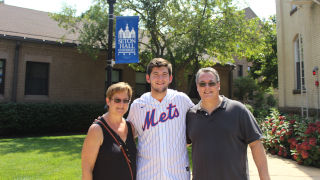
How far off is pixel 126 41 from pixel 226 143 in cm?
476

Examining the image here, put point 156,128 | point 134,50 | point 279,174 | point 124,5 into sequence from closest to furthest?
point 156,128
point 279,174
point 134,50
point 124,5

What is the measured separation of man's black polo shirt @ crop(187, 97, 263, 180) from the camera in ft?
7.81

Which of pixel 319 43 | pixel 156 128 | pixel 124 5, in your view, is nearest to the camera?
pixel 156 128

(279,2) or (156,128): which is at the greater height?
(279,2)

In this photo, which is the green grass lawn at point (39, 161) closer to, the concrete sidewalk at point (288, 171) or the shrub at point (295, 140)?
the concrete sidewalk at point (288, 171)

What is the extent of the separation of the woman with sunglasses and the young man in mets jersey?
15cm

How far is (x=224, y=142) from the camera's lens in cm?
239

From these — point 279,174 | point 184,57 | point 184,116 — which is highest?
point 184,57

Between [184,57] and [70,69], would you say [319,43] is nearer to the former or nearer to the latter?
[184,57]

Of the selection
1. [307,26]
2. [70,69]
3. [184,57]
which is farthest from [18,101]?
[307,26]

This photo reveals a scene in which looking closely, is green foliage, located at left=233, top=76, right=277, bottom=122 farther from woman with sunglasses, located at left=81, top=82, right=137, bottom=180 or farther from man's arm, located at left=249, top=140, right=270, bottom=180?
woman with sunglasses, located at left=81, top=82, right=137, bottom=180

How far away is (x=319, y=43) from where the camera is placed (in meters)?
9.88

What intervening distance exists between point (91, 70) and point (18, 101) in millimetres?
4318

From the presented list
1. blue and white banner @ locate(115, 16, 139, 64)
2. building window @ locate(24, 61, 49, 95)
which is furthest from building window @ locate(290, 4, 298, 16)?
building window @ locate(24, 61, 49, 95)
